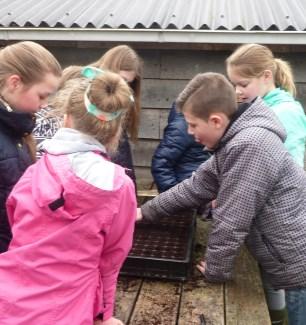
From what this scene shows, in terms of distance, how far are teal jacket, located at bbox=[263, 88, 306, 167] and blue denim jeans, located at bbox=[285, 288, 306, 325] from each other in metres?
0.79

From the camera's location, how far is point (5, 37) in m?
3.73

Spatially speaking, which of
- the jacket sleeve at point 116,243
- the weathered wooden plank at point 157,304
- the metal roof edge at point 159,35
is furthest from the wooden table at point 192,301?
the metal roof edge at point 159,35

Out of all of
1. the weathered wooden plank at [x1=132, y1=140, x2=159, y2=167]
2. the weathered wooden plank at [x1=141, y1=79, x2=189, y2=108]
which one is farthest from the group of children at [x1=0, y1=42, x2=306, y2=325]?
the weathered wooden plank at [x1=132, y1=140, x2=159, y2=167]

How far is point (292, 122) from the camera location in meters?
2.62

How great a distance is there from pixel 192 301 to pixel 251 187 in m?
0.61

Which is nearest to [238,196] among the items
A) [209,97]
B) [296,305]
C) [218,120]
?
[218,120]

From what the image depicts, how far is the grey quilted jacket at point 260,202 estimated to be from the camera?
1.94m

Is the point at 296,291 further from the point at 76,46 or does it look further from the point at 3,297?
the point at 76,46

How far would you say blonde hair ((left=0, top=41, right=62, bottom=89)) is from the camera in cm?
183

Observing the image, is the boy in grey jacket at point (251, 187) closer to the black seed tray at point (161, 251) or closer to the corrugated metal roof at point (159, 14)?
the black seed tray at point (161, 251)

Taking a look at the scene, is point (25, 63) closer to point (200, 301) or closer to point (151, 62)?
point (200, 301)

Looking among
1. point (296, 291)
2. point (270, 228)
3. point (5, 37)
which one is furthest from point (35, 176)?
point (5, 37)

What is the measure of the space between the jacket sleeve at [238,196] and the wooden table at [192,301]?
0.18m

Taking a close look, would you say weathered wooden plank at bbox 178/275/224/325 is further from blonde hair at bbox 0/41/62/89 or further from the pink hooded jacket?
blonde hair at bbox 0/41/62/89
